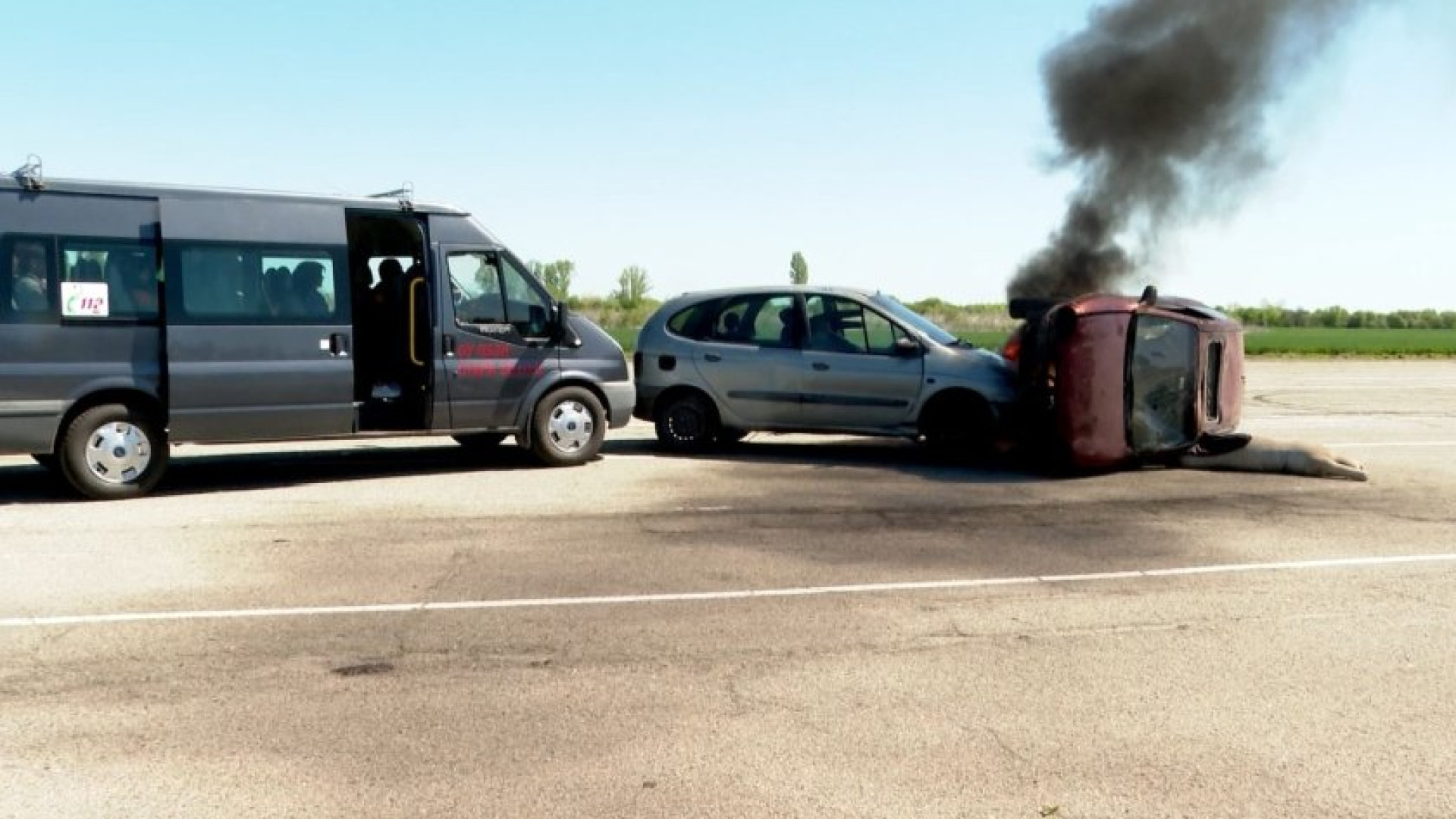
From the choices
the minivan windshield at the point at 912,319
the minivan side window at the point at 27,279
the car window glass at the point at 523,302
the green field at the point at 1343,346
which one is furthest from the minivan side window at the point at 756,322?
the green field at the point at 1343,346

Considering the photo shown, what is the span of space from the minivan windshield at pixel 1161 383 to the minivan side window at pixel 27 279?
28.9 feet

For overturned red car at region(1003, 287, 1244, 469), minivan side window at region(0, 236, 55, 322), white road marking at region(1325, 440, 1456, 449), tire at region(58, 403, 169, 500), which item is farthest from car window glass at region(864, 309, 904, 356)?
minivan side window at region(0, 236, 55, 322)

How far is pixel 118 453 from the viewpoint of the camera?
10.0m

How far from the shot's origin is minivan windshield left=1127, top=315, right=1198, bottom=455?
38.7 ft

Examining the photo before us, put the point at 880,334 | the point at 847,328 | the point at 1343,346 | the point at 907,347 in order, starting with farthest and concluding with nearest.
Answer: the point at 1343,346
the point at 847,328
the point at 880,334
the point at 907,347

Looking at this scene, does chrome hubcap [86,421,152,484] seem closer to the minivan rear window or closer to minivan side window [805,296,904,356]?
the minivan rear window

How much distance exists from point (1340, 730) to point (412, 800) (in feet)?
11.0

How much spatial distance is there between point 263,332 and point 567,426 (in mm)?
2903

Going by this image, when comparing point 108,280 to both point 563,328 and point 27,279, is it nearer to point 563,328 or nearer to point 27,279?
point 27,279

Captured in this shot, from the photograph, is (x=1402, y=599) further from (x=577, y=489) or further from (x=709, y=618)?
(x=577, y=489)

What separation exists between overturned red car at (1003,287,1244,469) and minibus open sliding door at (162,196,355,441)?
617 cm

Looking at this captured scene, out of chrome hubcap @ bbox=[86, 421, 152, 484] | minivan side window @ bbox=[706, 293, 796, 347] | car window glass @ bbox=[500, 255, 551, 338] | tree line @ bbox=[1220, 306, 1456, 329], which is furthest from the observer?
tree line @ bbox=[1220, 306, 1456, 329]

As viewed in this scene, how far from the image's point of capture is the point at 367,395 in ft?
38.1

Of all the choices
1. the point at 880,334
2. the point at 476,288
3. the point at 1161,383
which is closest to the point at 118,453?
the point at 476,288
